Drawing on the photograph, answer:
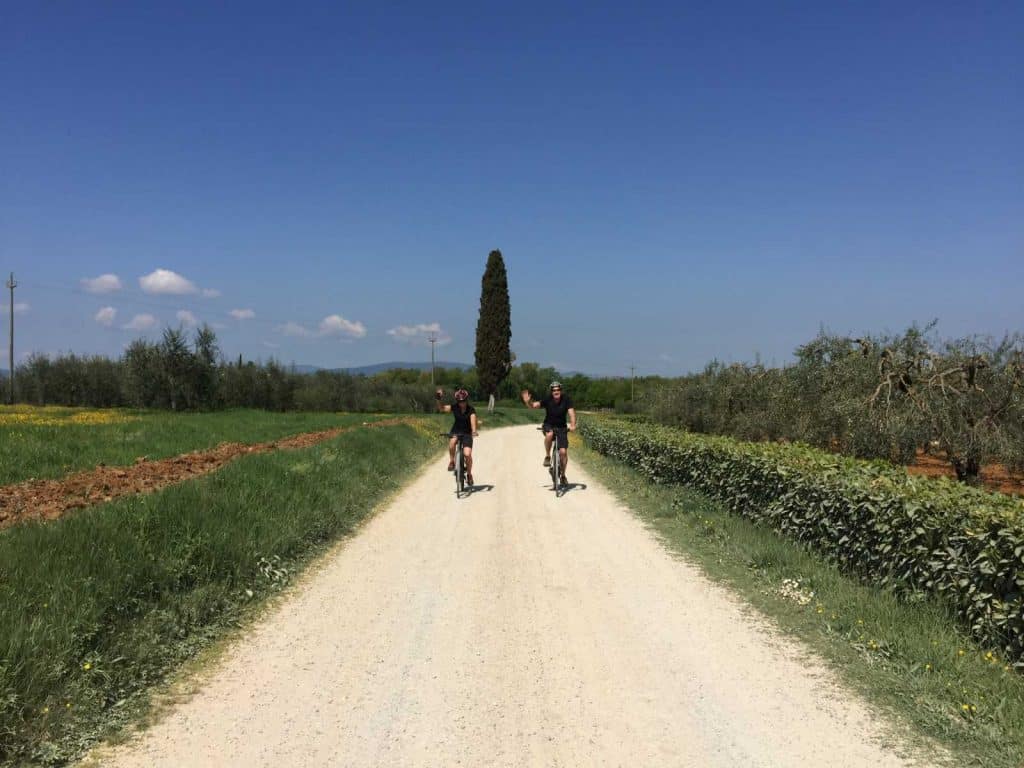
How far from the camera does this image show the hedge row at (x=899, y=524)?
465 centimetres

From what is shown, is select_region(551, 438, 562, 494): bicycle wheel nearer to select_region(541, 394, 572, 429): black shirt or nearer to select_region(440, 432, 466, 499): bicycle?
select_region(541, 394, 572, 429): black shirt

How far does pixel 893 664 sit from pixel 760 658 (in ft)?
2.82

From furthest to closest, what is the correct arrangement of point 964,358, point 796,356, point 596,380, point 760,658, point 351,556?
point 596,380
point 796,356
point 964,358
point 351,556
point 760,658

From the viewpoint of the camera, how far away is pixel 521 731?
3.75m

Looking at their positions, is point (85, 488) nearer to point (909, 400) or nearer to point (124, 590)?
point (124, 590)

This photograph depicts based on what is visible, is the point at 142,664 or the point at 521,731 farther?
the point at 142,664

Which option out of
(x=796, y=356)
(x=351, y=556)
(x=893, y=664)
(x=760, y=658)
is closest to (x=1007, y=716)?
(x=893, y=664)

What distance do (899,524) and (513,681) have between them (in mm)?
3733

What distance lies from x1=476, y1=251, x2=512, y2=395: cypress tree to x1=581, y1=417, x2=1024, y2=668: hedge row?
45211 millimetres

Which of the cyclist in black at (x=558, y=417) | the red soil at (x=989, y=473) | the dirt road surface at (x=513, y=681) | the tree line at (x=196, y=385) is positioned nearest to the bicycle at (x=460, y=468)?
the cyclist in black at (x=558, y=417)

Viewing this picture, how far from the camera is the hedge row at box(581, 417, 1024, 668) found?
465cm

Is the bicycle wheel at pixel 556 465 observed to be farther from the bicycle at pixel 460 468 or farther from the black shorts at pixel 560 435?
the bicycle at pixel 460 468

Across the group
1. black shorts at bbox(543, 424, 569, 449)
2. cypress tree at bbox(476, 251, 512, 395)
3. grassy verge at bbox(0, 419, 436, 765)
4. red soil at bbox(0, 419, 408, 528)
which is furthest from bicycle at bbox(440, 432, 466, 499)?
cypress tree at bbox(476, 251, 512, 395)

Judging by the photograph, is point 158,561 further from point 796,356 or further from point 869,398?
point 796,356
